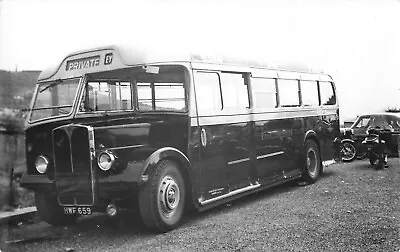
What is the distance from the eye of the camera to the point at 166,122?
3762 millimetres

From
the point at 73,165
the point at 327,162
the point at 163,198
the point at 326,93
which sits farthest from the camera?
the point at 327,162

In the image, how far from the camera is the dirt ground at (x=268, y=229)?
9.67 ft

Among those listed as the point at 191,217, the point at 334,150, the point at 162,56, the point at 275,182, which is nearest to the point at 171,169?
the point at 191,217

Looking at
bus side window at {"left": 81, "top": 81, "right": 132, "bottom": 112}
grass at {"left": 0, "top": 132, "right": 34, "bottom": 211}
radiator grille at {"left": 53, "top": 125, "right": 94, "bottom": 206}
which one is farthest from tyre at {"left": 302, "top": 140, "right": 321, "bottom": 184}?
grass at {"left": 0, "top": 132, "right": 34, "bottom": 211}

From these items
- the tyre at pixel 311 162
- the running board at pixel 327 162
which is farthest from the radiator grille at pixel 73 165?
the running board at pixel 327 162

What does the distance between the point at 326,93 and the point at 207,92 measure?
111 inches

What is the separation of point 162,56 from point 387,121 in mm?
2121

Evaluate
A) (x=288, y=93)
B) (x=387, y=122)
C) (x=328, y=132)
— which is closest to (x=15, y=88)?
(x=387, y=122)

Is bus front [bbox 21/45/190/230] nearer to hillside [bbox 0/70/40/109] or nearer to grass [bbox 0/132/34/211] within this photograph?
grass [bbox 0/132/34/211]

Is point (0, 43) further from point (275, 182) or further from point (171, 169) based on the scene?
point (275, 182)

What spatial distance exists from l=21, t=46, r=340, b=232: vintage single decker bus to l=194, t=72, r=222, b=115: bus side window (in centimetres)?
1

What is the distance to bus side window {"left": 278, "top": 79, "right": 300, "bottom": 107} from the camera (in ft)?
17.2

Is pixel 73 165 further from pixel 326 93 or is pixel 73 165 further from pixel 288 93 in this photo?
→ pixel 326 93

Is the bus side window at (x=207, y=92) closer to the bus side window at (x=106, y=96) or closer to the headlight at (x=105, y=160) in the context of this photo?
the bus side window at (x=106, y=96)
